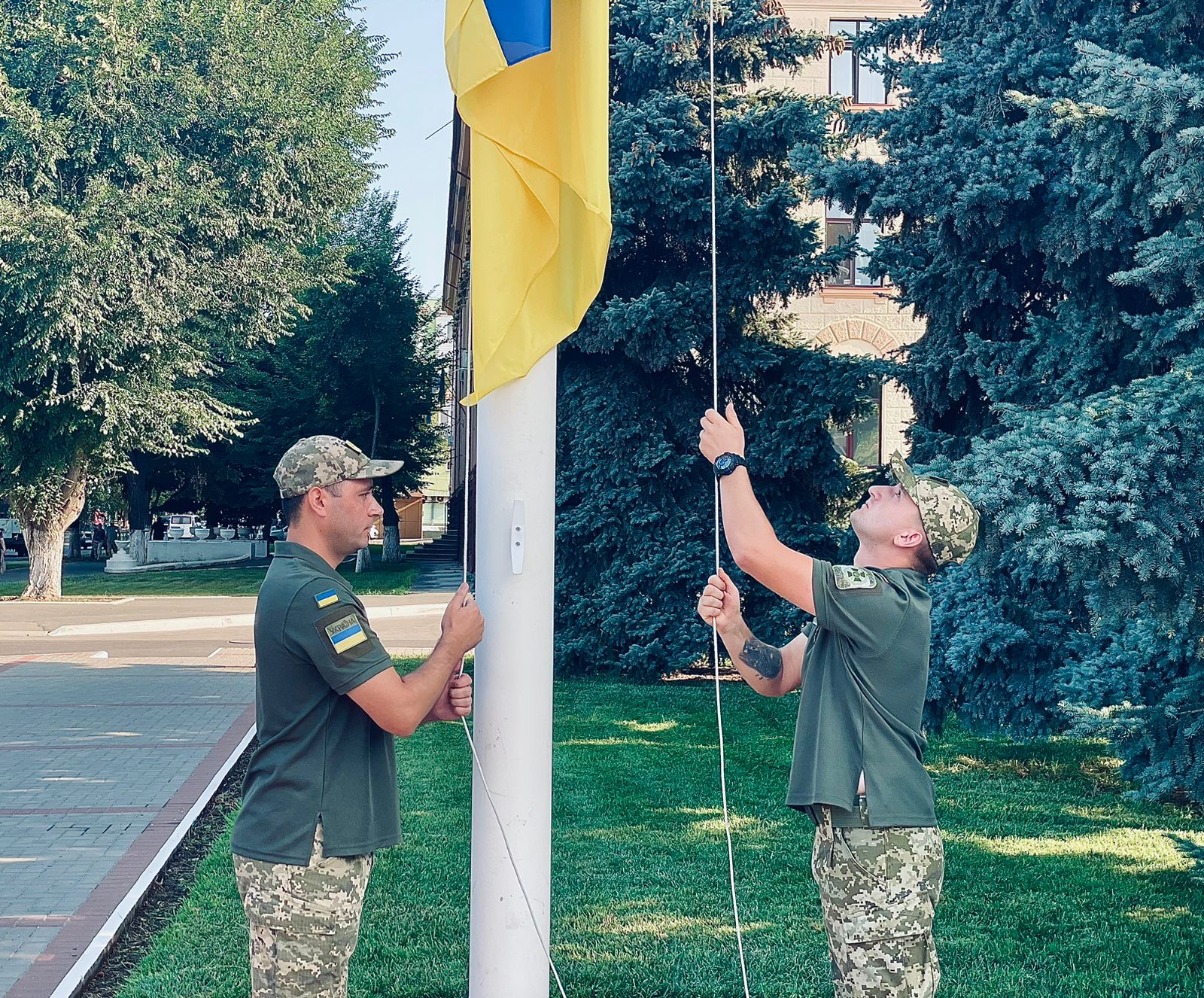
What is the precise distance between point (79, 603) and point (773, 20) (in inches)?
730

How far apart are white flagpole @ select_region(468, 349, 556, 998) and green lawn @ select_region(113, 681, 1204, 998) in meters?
1.52

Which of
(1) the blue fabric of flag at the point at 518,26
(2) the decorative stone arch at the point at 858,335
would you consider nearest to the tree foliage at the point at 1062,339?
(1) the blue fabric of flag at the point at 518,26

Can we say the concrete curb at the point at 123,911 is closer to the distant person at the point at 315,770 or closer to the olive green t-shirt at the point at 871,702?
the distant person at the point at 315,770

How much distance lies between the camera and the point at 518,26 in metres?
3.91

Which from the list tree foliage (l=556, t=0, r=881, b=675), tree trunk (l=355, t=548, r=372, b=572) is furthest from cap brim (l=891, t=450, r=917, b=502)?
tree trunk (l=355, t=548, r=372, b=572)

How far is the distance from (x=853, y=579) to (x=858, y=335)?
22.6 meters

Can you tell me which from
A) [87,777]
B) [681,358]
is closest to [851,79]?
[681,358]

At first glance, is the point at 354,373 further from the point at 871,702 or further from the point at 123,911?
the point at 871,702

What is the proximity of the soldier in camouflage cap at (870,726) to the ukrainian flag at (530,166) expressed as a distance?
83 centimetres

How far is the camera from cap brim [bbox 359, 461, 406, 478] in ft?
11.9

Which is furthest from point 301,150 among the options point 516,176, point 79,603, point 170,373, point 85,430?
point 516,176

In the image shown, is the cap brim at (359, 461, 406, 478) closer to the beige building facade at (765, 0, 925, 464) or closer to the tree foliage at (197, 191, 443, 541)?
the beige building facade at (765, 0, 925, 464)

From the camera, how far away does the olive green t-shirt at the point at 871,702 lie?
10.9 ft

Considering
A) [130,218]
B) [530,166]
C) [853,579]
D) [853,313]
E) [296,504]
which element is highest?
[130,218]
